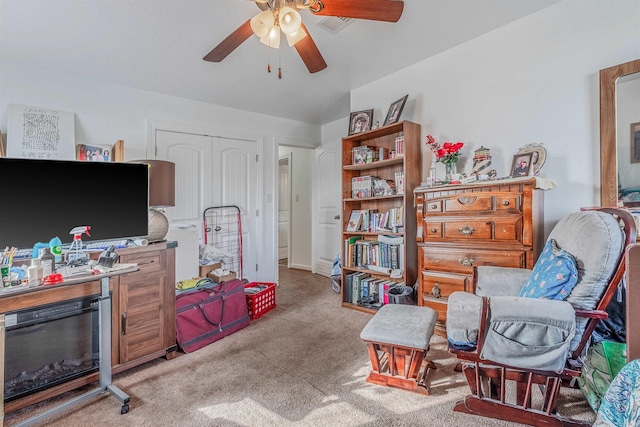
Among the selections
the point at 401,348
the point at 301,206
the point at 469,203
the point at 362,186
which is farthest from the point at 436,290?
the point at 301,206

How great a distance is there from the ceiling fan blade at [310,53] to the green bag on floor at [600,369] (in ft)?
7.51

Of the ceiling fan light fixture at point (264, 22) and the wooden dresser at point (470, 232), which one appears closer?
the ceiling fan light fixture at point (264, 22)

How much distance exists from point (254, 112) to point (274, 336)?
296cm

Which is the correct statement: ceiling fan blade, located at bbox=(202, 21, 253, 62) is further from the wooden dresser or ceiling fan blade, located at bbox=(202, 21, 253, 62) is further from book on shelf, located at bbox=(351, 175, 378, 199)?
book on shelf, located at bbox=(351, 175, 378, 199)

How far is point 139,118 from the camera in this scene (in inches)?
131

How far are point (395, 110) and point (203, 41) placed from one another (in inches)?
71.4

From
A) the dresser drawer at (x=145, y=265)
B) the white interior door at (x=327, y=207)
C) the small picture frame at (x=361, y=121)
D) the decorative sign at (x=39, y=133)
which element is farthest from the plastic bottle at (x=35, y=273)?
the white interior door at (x=327, y=207)

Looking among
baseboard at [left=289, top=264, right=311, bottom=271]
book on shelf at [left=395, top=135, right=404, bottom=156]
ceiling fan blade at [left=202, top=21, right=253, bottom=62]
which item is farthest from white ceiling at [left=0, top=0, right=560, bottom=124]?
baseboard at [left=289, top=264, right=311, bottom=271]

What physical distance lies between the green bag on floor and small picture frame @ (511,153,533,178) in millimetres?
1152

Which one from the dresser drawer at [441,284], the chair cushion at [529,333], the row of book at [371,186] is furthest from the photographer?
the row of book at [371,186]

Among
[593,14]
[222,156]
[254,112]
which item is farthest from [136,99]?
[593,14]

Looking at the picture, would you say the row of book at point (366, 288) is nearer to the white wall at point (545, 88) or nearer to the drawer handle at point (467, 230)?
the drawer handle at point (467, 230)

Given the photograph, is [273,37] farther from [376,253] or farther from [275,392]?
[376,253]

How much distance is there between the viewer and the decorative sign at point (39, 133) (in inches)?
103
